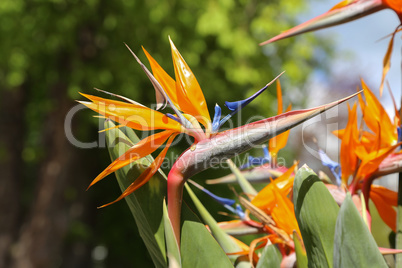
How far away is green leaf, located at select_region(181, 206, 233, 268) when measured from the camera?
0.36 metres

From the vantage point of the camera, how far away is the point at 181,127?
367 mm

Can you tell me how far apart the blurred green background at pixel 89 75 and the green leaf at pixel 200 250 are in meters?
3.08

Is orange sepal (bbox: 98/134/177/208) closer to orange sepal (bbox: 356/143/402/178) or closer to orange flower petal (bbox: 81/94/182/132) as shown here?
orange flower petal (bbox: 81/94/182/132)

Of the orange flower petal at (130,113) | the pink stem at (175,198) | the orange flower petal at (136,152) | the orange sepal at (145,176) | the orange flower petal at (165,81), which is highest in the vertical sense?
the orange flower petal at (165,81)

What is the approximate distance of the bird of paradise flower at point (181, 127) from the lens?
323 mm

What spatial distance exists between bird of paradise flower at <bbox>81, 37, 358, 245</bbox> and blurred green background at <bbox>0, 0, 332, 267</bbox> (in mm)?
3051

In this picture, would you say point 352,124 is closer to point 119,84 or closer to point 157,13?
point 157,13

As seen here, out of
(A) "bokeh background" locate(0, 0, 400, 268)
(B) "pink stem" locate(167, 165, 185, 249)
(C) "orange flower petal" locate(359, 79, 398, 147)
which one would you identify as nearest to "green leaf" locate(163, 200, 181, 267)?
(B) "pink stem" locate(167, 165, 185, 249)

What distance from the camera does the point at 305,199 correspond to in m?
0.35

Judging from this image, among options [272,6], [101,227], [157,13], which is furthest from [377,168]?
[101,227]

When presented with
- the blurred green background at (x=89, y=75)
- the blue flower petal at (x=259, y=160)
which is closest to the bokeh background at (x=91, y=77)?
the blurred green background at (x=89, y=75)

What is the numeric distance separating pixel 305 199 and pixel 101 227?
559 centimetres

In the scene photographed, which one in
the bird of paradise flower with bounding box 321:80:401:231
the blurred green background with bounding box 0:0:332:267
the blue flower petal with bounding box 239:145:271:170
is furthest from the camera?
the blurred green background with bounding box 0:0:332:267

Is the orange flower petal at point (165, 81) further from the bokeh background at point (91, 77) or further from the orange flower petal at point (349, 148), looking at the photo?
the bokeh background at point (91, 77)
